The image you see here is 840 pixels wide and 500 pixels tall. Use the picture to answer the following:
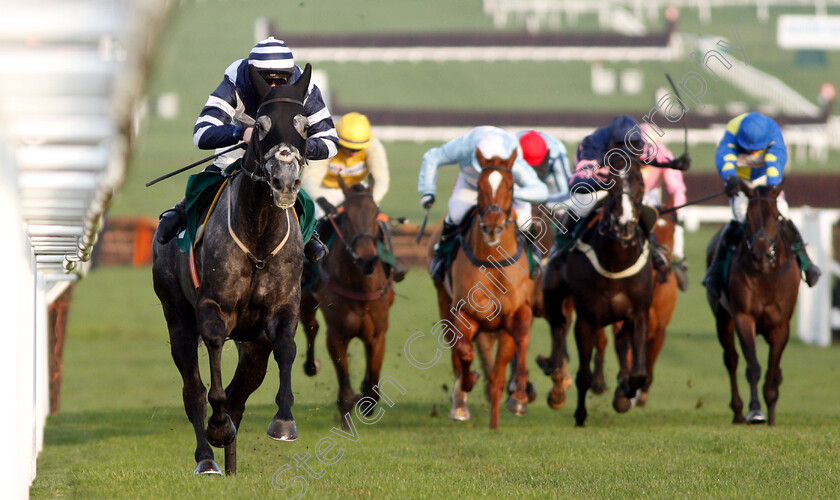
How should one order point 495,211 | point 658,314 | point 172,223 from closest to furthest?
point 172,223 < point 495,211 < point 658,314

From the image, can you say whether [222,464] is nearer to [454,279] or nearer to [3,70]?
[454,279]

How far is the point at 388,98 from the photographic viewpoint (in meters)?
43.2

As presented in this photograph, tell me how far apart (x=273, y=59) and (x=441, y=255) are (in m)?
3.62

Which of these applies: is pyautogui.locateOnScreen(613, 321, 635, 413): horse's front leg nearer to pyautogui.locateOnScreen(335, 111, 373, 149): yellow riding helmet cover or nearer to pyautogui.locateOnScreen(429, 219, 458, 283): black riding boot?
pyautogui.locateOnScreen(429, 219, 458, 283): black riding boot

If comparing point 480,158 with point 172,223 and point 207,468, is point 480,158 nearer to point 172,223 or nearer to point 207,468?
point 172,223

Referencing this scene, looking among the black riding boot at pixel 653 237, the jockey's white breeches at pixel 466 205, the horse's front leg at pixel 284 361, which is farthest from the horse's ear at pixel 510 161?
the horse's front leg at pixel 284 361

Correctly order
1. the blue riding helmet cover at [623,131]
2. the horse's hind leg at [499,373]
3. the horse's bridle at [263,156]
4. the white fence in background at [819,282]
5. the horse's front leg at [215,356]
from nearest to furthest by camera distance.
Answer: the horse's bridle at [263,156], the horse's front leg at [215,356], the horse's hind leg at [499,373], the blue riding helmet cover at [623,131], the white fence in background at [819,282]

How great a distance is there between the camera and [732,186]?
9164mm

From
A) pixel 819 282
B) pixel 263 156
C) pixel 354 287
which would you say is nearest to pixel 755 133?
pixel 354 287

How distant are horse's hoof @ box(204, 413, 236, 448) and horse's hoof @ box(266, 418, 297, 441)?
1.29ft

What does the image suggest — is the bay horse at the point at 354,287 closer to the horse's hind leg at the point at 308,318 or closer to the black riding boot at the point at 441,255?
the horse's hind leg at the point at 308,318

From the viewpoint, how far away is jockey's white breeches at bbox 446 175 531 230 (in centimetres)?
931

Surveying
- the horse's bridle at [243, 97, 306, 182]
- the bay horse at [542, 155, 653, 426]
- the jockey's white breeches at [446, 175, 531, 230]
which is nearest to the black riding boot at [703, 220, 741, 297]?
the bay horse at [542, 155, 653, 426]

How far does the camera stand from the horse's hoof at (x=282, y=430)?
5.66 m
